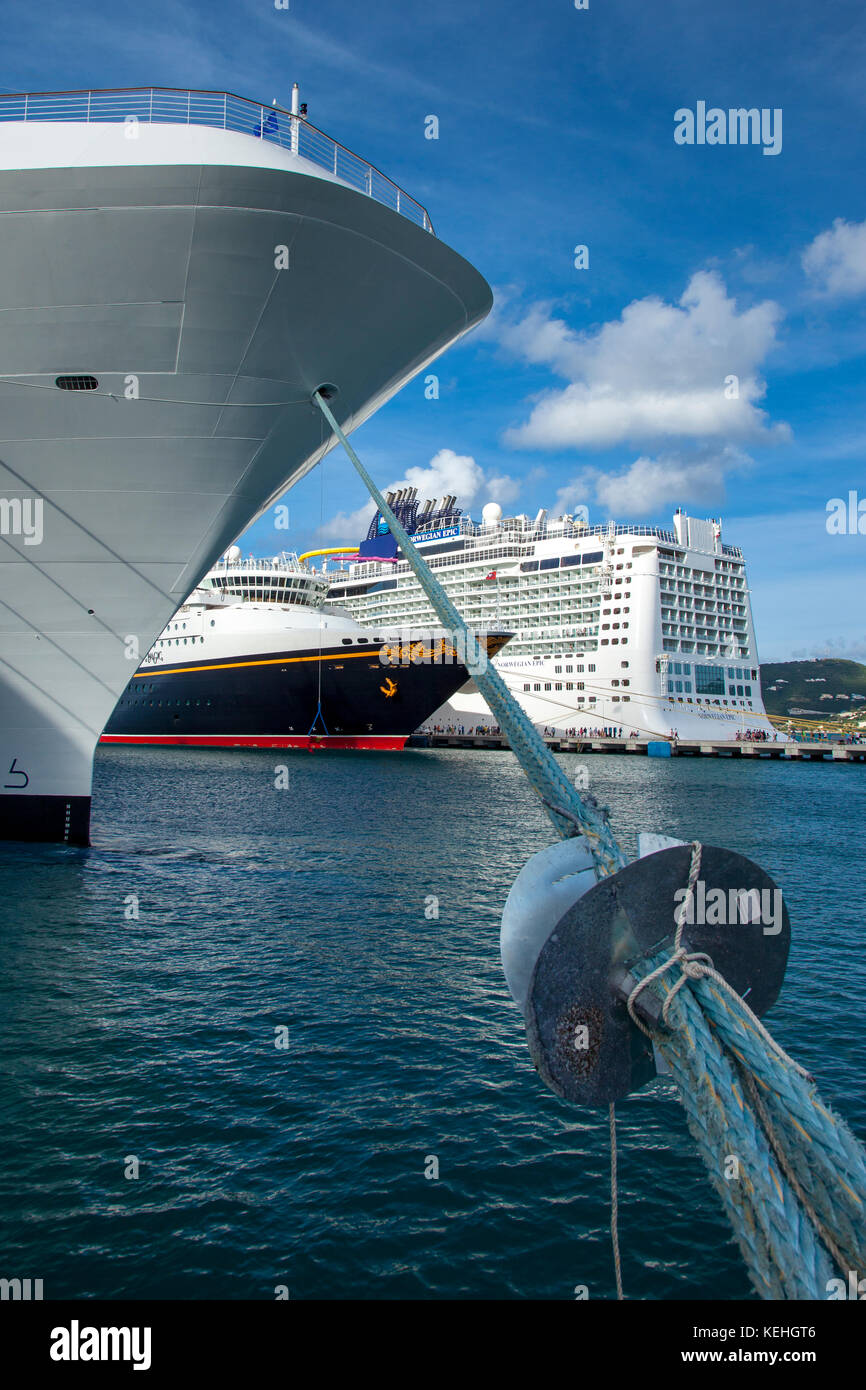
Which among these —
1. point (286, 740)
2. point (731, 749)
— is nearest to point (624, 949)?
point (286, 740)

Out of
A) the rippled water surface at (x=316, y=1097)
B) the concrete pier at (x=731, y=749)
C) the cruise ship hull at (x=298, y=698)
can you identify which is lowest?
the rippled water surface at (x=316, y=1097)

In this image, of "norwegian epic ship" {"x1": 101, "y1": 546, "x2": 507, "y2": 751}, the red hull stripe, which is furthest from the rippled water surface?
the red hull stripe

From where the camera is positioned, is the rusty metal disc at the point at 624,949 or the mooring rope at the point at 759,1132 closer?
the mooring rope at the point at 759,1132

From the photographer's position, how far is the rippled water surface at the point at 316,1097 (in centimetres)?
576

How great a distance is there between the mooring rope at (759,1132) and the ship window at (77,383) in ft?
40.4

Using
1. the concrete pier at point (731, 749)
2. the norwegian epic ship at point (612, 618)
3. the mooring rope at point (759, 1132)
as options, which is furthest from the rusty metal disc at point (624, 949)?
the norwegian epic ship at point (612, 618)

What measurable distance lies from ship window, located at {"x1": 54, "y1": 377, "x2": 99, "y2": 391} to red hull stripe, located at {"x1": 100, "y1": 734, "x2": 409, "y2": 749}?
41.4m

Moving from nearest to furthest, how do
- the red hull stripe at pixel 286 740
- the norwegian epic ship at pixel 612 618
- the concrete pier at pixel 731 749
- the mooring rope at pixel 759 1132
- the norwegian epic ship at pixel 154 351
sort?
the mooring rope at pixel 759 1132 < the norwegian epic ship at pixel 154 351 < the red hull stripe at pixel 286 740 < the concrete pier at pixel 731 749 < the norwegian epic ship at pixel 612 618

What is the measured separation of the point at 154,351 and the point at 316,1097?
10.3 metres

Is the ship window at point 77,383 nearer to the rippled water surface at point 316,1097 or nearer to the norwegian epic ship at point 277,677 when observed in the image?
the rippled water surface at point 316,1097

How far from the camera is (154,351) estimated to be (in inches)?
469

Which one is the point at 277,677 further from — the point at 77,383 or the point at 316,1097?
the point at 316,1097

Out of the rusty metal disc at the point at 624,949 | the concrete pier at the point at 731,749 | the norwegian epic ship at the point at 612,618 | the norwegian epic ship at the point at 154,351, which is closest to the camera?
the rusty metal disc at the point at 624,949

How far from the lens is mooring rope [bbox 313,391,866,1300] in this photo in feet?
8.30
